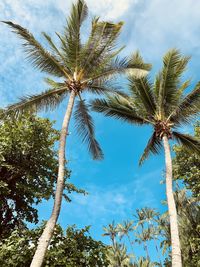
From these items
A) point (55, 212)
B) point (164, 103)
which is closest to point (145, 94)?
point (164, 103)

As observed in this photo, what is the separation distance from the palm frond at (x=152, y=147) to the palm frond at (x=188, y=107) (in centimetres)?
139

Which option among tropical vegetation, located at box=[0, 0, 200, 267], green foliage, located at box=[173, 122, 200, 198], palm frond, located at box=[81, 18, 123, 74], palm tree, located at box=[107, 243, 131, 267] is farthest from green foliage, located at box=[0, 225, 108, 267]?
palm tree, located at box=[107, 243, 131, 267]

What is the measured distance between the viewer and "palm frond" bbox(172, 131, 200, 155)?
15328 mm

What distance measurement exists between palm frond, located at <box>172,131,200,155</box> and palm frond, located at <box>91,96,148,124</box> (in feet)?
5.92

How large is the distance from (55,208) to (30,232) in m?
2.71

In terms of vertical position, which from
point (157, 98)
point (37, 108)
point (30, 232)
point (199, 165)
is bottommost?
point (30, 232)

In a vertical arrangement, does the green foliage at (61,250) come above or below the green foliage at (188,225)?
below

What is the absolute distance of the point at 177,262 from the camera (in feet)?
34.1

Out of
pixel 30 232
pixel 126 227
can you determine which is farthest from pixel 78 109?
pixel 126 227

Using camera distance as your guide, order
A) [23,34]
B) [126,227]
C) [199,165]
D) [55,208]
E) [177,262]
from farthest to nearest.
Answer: [126,227] < [199,165] < [23,34] < [177,262] < [55,208]

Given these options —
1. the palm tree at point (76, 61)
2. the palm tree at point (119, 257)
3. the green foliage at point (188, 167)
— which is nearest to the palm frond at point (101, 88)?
the palm tree at point (76, 61)

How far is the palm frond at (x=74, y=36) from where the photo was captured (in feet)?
43.2

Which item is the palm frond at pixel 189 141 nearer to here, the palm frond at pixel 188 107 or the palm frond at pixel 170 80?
the palm frond at pixel 188 107

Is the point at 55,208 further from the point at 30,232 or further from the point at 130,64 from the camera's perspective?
the point at 130,64
